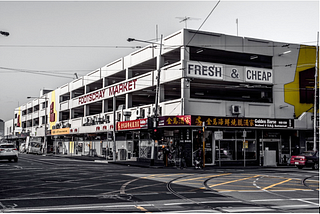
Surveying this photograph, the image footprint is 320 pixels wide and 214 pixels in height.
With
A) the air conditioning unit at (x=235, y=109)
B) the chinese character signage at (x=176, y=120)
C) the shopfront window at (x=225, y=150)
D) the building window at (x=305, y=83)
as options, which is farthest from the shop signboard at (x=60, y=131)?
the building window at (x=305, y=83)

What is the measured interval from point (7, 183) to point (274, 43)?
92.6ft

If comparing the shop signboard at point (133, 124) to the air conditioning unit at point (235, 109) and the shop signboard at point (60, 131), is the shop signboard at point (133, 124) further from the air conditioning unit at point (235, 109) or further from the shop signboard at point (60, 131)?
the shop signboard at point (60, 131)

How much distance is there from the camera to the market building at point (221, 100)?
3228 centimetres

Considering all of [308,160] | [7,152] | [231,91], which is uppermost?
[231,91]

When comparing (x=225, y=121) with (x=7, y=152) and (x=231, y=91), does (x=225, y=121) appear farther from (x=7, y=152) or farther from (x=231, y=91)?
(x=7, y=152)

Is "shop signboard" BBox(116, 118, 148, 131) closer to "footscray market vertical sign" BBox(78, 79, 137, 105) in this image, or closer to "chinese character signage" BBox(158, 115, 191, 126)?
"chinese character signage" BBox(158, 115, 191, 126)

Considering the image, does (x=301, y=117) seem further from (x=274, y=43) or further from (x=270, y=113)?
(x=274, y=43)

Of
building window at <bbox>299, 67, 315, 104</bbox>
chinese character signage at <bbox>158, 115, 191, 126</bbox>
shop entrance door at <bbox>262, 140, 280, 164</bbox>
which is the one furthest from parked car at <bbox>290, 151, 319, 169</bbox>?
chinese character signage at <bbox>158, 115, 191, 126</bbox>

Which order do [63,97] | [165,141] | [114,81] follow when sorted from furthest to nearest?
[63,97] → [114,81] → [165,141]

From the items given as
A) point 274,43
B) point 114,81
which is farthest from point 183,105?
point 114,81

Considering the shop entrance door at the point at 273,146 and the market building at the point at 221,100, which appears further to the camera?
the shop entrance door at the point at 273,146

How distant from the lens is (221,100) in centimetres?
3394

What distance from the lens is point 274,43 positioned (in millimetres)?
36438

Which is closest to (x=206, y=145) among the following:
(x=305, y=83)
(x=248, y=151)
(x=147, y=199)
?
(x=248, y=151)
